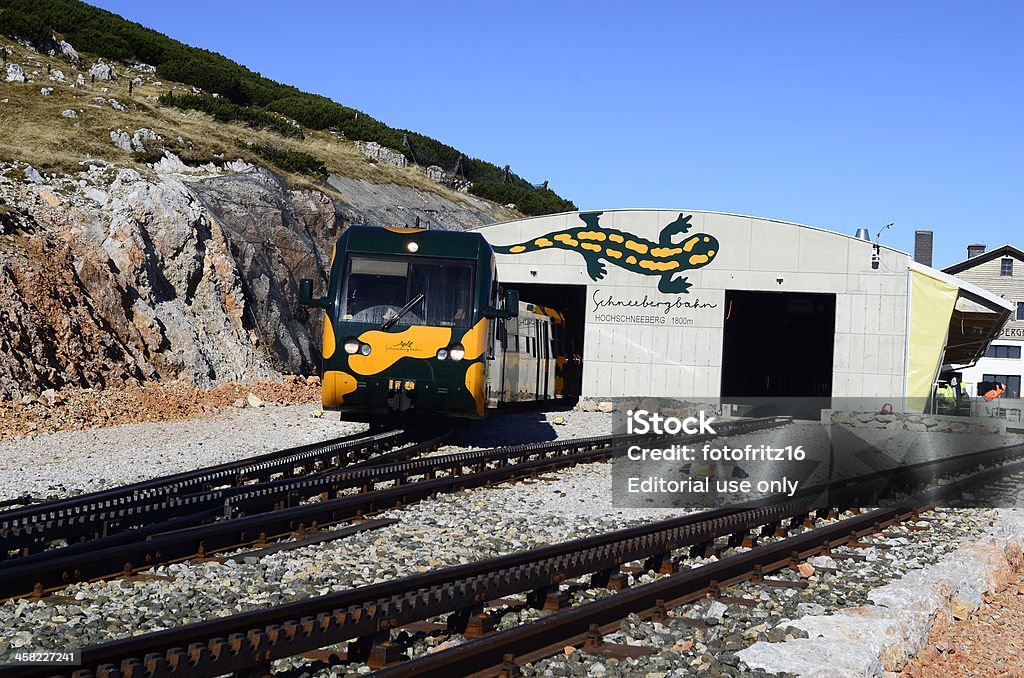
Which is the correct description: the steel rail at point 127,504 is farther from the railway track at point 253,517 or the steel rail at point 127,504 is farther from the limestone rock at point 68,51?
the limestone rock at point 68,51

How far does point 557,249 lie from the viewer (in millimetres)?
32250

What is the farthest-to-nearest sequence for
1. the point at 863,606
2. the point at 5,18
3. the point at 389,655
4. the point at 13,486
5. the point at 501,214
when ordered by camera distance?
the point at 501,214 → the point at 5,18 → the point at 13,486 → the point at 863,606 → the point at 389,655

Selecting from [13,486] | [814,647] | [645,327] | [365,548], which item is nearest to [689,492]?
[365,548]

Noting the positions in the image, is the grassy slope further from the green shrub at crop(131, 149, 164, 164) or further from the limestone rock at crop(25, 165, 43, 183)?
the limestone rock at crop(25, 165, 43, 183)

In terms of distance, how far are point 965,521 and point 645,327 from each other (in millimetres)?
19926

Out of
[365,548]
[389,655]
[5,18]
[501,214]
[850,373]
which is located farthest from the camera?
[501,214]

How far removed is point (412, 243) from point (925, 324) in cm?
2073

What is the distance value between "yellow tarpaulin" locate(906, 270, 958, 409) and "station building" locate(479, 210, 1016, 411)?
31 millimetres

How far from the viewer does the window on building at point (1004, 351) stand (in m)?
63.4

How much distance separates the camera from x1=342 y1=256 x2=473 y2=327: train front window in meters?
15.4

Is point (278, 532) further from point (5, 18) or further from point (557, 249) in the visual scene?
point (5, 18)

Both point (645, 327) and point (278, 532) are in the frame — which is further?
point (645, 327)

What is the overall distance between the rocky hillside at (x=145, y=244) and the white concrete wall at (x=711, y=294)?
738cm

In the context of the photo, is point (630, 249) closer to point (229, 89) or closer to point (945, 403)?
point (945, 403)
